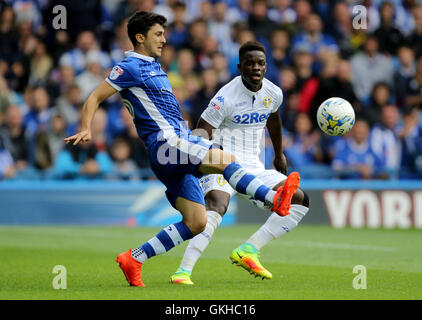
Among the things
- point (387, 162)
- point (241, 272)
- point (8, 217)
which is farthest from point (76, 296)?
point (387, 162)

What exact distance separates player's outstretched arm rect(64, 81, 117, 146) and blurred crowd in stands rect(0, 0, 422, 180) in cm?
805

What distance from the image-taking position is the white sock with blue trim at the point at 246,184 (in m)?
6.73

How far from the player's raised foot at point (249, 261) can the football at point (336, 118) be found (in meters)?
1.42

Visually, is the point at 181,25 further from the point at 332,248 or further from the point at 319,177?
the point at 332,248

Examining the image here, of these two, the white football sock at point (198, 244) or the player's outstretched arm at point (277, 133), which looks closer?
the white football sock at point (198, 244)

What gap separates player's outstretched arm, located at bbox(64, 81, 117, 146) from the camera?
668cm

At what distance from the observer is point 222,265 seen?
9.49 metres

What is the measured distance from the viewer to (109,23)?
17.6 m

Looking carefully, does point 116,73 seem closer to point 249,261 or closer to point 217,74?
point 249,261

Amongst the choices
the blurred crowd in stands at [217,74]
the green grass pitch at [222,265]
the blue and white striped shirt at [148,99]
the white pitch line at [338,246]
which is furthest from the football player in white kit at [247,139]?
the blurred crowd in stands at [217,74]

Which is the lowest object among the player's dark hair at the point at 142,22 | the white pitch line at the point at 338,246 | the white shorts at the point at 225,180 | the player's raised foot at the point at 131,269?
the white pitch line at the point at 338,246

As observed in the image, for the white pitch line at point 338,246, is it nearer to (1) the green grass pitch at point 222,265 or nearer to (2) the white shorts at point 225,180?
(1) the green grass pitch at point 222,265

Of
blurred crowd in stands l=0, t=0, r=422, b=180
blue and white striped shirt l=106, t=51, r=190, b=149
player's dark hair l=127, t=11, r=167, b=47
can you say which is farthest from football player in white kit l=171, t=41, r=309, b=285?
blurred crowd in stands l=0, t=0, r=422, b=180

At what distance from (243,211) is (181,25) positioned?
4136 mm
